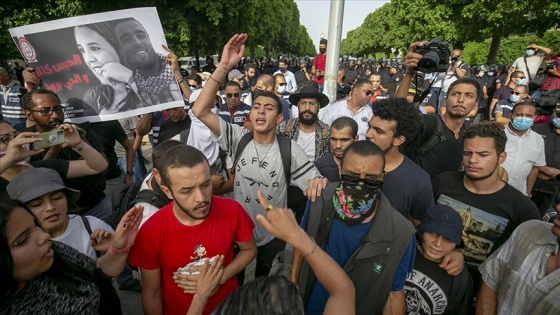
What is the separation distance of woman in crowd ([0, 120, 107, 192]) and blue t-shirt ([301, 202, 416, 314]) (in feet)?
6.79

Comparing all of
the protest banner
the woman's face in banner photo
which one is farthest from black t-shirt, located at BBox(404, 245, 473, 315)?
the woman's face in banner photo

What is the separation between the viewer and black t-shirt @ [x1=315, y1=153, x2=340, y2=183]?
10.1 feet

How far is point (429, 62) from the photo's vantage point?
3.31m

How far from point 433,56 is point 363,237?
2.30m

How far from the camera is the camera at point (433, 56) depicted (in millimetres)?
3311

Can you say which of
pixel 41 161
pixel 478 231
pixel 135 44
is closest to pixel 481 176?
pixel 478 231

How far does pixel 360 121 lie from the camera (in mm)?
4938

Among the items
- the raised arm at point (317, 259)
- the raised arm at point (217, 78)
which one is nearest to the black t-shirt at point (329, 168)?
the raised arm at point (217, 78)

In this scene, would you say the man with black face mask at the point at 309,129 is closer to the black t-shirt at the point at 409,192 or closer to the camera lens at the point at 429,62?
the camera lens at the point at 429,62

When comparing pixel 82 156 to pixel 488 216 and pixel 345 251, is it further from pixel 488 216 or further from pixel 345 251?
pixel 488 216

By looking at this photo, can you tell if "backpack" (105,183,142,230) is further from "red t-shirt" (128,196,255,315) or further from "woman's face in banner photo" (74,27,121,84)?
"woman's face in banner photo" (74,27,121,84)

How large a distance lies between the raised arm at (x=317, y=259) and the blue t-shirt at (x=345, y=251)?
494 millimetres

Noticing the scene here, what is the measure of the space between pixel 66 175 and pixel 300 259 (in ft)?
6.70

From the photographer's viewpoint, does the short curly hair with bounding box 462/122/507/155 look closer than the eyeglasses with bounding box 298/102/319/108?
Yes
